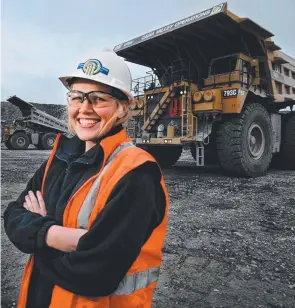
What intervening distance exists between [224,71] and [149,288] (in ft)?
22.0

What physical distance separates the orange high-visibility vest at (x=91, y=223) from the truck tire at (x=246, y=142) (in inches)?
208

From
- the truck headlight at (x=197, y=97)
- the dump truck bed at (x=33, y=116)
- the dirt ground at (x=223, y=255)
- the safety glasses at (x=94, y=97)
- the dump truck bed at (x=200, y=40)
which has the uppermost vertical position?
the dump truck bed at (x=200, y=40)

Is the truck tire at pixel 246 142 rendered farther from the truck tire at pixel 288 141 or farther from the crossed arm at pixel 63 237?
the crossed arm at pixel 63 237

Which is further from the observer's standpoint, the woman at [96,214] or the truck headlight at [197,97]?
the truck headlight at [197,97]

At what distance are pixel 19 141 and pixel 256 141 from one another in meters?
12.8

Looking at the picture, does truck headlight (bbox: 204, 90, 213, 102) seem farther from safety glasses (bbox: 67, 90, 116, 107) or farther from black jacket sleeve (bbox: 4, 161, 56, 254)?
black jacket sleeve (bbox: 4, 161, 56, 254)

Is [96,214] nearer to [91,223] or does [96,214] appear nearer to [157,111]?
[91,223]

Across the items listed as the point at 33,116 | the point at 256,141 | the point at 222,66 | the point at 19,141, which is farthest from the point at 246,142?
the point at 19,141

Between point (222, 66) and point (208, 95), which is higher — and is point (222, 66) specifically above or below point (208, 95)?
above

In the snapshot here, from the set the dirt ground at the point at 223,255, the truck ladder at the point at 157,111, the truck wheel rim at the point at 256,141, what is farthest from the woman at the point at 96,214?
the truck wheel rim at the point at 256,141

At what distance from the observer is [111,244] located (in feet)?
3.31

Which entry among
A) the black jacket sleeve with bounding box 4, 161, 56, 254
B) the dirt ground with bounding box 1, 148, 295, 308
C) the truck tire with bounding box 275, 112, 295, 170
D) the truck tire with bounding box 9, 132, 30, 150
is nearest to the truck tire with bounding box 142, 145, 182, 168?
the truck tire with bounding box 275, 112, 295, 170

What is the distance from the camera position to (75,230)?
1084mm

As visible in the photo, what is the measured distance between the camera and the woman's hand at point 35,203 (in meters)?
1.29
